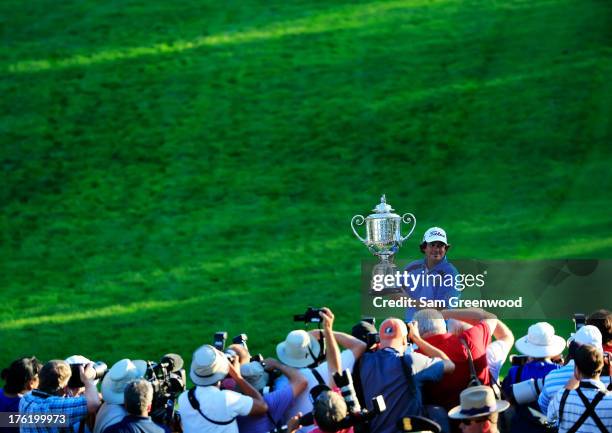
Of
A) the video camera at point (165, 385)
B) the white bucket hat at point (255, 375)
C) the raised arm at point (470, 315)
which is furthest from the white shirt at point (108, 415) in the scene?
the raised arm at point (470, 315)

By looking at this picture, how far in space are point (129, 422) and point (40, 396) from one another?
0.77m

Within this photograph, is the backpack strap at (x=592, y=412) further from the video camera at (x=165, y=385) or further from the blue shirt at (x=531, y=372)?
the video camera at (x=165, y=385)

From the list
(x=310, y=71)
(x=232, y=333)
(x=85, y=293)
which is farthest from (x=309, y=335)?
(x=310, y=71)

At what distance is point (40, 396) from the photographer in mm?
6555

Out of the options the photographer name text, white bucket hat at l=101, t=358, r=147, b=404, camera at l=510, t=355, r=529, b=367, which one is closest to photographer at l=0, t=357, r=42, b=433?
white bucket hat at l=101, t=358, r=147, b=404

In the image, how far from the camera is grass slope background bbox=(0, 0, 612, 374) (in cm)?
1928

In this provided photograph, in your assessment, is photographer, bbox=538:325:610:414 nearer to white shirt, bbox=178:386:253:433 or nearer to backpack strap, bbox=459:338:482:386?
backpack strap, bbox=459:338:482:386

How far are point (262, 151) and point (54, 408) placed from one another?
53.3 ft

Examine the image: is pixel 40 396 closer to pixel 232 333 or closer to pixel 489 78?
pixel 232 333

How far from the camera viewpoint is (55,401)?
651cm

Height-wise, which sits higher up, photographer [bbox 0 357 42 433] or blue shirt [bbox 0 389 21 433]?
photographer [bbox 0 357 42 433]

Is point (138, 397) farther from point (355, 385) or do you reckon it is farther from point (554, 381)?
point (554, 381)

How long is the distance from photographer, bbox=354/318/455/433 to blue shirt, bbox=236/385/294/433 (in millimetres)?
477

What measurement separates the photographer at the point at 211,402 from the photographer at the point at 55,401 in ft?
1.92
